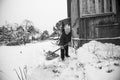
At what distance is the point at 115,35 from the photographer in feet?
5.53

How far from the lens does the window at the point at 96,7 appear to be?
6.43 ft

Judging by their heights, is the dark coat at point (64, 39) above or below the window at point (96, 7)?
below

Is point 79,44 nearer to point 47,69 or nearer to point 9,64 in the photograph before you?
point 47,69

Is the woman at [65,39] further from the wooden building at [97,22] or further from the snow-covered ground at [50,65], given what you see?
the wooden building at [97,22]

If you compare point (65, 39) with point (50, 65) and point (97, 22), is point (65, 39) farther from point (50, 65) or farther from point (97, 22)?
point (97, 22)

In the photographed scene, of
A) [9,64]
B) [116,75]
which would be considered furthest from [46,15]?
[116,75]

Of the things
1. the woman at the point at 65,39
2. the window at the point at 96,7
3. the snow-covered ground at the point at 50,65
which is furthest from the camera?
the window at the point at 96,7

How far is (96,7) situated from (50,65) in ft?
4.87

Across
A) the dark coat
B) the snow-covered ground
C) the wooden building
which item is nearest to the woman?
the dark coat

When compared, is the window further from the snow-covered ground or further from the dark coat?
the snow-covered ground

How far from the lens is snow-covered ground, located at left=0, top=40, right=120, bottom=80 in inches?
47.5

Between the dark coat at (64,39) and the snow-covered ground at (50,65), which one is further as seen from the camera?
the dark coat at (64,39)

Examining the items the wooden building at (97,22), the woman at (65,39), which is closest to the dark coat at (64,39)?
the woman at (65,39)

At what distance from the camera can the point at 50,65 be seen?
1.54 m
